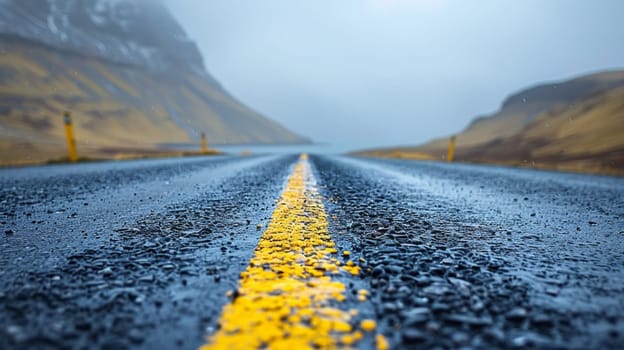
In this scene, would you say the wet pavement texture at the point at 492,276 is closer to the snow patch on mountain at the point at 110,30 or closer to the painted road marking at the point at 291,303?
the painted road marking at the point at 291,303

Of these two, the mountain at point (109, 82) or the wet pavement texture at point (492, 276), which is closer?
the wet pavement texture at point (492, 276)

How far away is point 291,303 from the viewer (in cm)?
99

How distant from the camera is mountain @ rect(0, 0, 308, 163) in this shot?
5688 cm

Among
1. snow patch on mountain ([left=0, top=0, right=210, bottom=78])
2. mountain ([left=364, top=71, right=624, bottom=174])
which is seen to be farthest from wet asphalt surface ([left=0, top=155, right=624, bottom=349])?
snow patch on mountain ([left=0, top=0, right=210, bottom=78])

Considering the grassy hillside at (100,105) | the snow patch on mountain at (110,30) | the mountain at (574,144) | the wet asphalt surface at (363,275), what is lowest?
the wet asphalt surface at (363,275)

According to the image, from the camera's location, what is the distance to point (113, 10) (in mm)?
147875

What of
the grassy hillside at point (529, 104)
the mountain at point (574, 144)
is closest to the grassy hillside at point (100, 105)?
the mountain at point (574, 144)

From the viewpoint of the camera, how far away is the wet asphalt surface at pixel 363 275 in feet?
2.81

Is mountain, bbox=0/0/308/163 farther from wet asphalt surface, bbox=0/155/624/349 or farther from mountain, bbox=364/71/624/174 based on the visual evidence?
mountain, bbox=364/71/624/174

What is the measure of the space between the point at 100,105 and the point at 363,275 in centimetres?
9550

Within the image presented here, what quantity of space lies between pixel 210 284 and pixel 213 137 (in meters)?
122

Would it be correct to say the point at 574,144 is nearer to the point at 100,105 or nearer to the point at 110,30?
the point at 100,105

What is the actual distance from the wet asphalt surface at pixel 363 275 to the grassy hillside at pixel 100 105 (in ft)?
54.5

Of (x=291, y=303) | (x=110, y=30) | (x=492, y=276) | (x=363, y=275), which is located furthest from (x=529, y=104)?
(x=110, y=30)
